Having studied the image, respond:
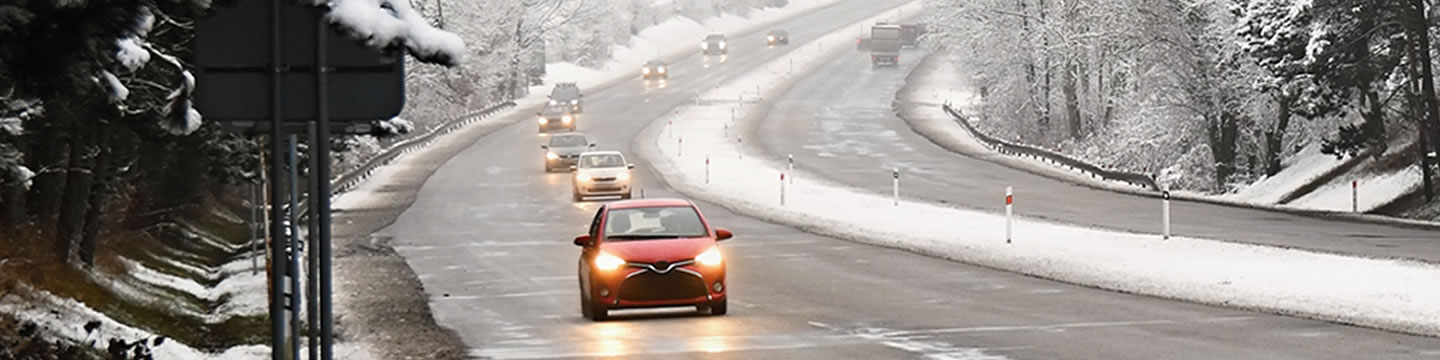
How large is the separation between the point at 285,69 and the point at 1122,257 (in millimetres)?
23425

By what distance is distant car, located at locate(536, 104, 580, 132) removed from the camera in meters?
86.0

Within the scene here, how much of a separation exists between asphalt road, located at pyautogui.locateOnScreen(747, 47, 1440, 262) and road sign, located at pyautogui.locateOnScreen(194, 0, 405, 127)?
24.5 metres

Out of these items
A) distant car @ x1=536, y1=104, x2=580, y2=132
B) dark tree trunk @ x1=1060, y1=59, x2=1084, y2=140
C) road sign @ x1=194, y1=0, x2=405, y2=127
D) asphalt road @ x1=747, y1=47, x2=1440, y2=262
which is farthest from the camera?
distant car @ x1=536, y1=104, x2=580, y2=132

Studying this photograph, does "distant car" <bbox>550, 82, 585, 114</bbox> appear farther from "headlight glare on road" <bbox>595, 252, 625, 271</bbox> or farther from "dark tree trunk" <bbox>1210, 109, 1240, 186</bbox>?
"headlight glare on road" <bbox>595, 252, 625, 271</bbox>

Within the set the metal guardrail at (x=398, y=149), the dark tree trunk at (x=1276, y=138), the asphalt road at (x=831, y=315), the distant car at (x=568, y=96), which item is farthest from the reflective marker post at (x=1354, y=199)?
the distant car at (x=568, y=96)

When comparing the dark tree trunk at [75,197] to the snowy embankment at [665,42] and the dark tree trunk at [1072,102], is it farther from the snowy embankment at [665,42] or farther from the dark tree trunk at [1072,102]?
the snowy embankment at [665,42]

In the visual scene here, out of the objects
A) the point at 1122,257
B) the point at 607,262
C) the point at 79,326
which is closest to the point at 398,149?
the point at 1122,257

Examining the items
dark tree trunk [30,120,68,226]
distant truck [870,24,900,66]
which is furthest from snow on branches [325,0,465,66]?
distant truck [870,24,900,66]

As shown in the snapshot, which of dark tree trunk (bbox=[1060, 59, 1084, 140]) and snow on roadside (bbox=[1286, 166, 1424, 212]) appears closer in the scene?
snow on roadside (bbox=[1286, 166, 1424, 212])

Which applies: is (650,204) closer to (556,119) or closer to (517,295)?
(517,295)

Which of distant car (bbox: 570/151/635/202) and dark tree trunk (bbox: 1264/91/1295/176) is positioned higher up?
dark tree trunk (bbox: 1264/91/1295/176)

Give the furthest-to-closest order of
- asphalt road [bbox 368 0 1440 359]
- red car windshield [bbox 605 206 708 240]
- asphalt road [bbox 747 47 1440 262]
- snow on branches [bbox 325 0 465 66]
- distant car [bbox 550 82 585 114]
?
distant car [bbox 550 82 585 114]
asphalt road [bbox 747 47 1440 262]
red car windshield [bbox 605 206 708 240]
asphalt road [bbox 368 0 1440 359]
snow on branches [bbox 325 0 465 66]

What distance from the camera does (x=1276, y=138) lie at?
60.2 meters

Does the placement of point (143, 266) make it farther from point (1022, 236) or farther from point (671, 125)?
point (671, 125)
